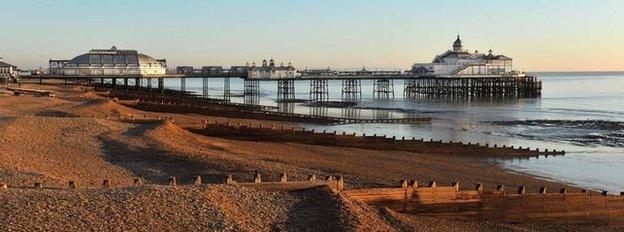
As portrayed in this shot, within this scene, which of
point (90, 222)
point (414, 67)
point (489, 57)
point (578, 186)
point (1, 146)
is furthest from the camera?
point (414, 67)

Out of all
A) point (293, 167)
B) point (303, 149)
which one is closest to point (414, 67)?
point (303, 149)

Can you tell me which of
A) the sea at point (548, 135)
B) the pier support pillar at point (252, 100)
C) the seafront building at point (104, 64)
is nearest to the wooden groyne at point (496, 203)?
the sea at point (548, 135)

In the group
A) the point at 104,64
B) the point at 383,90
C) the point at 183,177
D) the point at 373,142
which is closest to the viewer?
the point at 183,177

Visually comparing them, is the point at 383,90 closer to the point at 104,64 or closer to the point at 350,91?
the point at 350,91

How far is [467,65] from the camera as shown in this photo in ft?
302

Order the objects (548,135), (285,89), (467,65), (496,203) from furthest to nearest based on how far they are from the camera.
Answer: (467,65) < (285,89) < (548,135) < (496,203)

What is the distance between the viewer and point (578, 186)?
19.9m

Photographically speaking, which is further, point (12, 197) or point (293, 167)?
point (293, 167)

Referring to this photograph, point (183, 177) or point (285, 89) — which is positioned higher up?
point (285, 89)

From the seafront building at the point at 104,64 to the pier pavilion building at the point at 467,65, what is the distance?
3897cm

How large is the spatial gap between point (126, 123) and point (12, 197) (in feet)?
54.2

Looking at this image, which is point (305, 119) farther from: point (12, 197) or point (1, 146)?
point (12, 197)

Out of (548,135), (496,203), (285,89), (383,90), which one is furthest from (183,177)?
(383,90)

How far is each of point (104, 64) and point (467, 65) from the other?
47.5m
